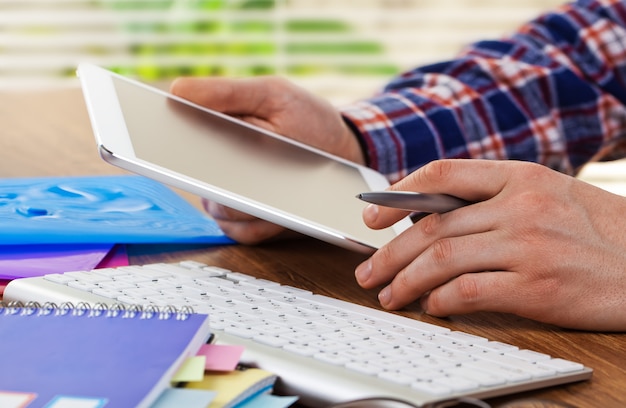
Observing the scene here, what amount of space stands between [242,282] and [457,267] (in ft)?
0.53

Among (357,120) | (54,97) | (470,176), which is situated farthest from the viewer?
(54,97)

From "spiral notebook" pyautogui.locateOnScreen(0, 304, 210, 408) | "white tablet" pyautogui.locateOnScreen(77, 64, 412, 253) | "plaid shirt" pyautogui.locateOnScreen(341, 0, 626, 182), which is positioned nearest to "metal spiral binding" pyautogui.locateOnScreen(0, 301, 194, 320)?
"spiral notebook" pyautogui.locateOnScreen(0, 304, 210, 408)

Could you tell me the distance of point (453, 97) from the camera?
1138 millimetres

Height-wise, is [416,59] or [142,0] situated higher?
[142,0]

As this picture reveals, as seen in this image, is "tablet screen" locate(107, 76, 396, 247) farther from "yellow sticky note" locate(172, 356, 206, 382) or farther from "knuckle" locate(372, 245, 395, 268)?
"yellow sticky note" locate(172, 356, 206, 382)

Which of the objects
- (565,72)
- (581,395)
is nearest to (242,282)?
(581,395)

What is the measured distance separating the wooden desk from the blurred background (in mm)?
2232

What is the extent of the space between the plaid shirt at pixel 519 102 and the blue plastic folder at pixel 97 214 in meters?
0.25

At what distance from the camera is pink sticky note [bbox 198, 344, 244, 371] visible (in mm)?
456

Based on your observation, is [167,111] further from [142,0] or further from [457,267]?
[142,0]

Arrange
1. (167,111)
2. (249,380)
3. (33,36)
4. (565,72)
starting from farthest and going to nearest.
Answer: (33,36), (565,72), (167,111), (249,380)

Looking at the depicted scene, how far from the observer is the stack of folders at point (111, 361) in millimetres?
403

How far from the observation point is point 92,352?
0.45 m

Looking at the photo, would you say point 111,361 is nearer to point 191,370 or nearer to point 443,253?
point 191,370
